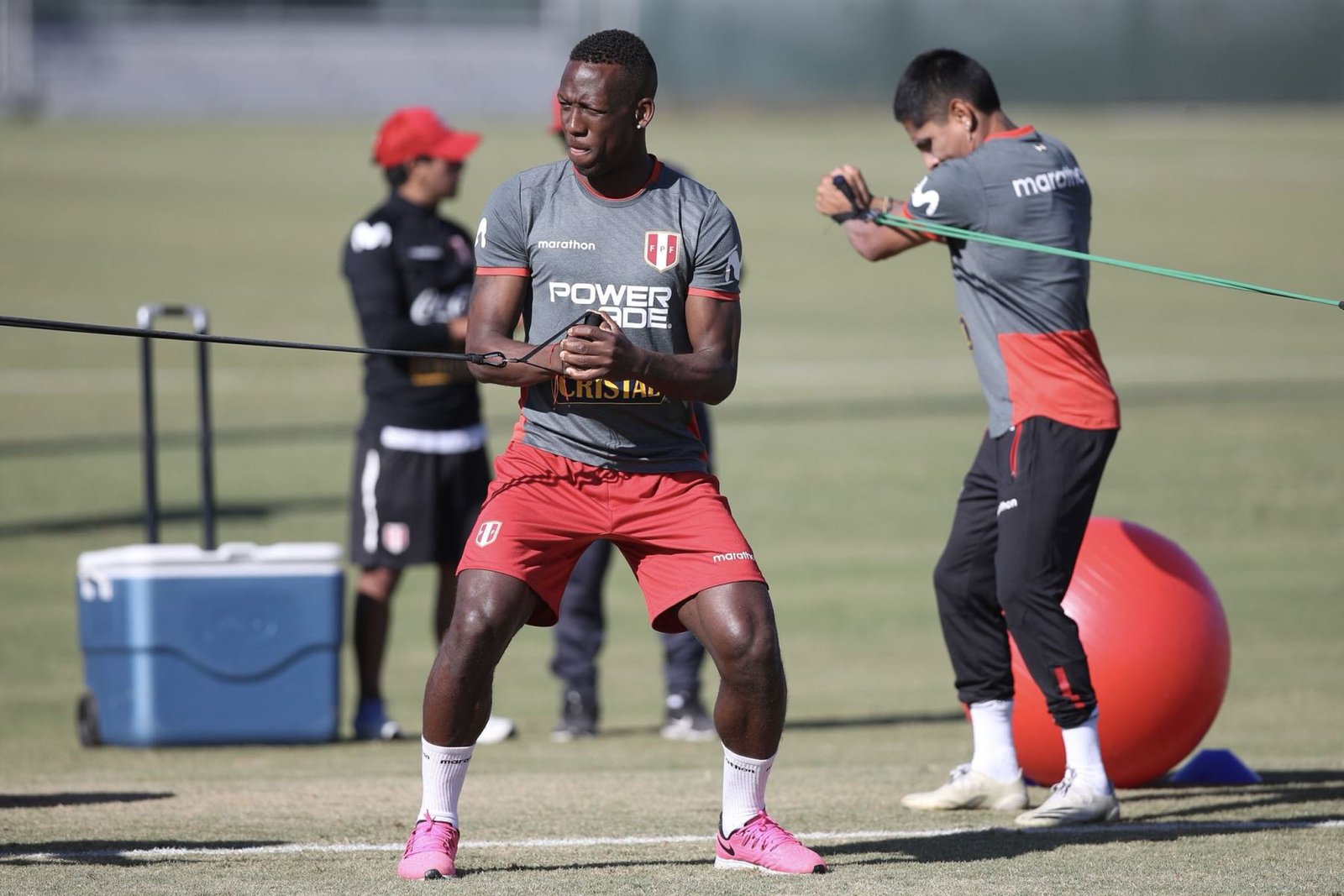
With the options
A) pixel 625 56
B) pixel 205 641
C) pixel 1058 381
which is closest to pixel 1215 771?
pixel 1058 381

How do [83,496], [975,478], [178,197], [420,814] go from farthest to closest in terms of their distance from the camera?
[178,197], [83,496], [975,478], [420,814]

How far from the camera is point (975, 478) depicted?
6.18 m

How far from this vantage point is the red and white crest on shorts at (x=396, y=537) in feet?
26.7

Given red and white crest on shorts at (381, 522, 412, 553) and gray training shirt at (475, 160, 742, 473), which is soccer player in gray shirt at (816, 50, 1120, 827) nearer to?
gray training shirt at (475, 160, 742, 473)

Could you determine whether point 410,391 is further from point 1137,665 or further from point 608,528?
point 1137,665

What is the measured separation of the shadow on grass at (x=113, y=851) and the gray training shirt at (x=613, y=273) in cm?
149

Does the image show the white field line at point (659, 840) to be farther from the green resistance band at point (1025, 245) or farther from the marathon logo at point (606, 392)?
the green resistance band at point (1025, 245)

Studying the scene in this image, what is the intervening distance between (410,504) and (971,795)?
10.2 feet

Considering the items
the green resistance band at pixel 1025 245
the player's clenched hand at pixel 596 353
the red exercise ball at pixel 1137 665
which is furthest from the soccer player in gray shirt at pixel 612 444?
the red exercise ball at pixel 1137 665

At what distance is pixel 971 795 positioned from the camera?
19.9ft

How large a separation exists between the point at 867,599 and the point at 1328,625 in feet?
9.55

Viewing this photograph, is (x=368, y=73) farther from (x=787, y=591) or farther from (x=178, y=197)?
(x=787, y=591)

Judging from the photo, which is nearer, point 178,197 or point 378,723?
point 378,723

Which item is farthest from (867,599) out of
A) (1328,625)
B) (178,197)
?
(178,197)
